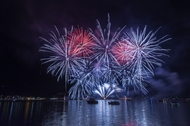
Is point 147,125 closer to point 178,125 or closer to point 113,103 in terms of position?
point 178,125

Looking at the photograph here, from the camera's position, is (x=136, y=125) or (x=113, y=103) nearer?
(x=136, y=125)

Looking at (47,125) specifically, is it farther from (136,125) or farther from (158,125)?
(158,125)

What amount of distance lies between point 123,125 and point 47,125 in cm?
1215

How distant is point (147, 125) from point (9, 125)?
882 inches

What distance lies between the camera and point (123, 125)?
23953 mm

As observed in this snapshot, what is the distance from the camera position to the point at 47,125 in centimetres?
2388

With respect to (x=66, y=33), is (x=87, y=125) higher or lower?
lower

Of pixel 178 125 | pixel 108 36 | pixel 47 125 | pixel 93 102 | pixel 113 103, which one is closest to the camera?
pixel 47 125

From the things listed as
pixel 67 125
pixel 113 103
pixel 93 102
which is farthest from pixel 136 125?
pixel 93 102

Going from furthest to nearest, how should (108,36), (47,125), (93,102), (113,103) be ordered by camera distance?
(93,102), (113,103), (108,36), (47,125)

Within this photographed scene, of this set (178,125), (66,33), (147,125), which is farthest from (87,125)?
(66,33)

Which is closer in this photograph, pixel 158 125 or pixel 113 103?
pixel 158 125

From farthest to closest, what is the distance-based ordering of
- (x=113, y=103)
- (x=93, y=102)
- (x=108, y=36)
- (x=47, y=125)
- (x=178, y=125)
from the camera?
(x=93, y=102) → (x=113, y=103) → (x=108, y=36) → (x=178, y=125) → (x=47, y=125)

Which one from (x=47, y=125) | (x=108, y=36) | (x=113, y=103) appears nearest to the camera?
(x=47, y=125)
